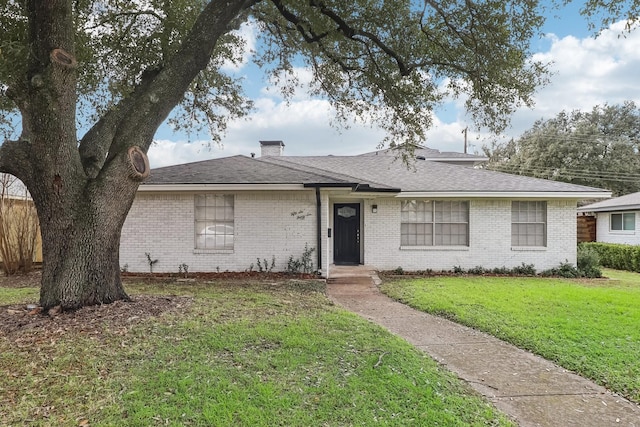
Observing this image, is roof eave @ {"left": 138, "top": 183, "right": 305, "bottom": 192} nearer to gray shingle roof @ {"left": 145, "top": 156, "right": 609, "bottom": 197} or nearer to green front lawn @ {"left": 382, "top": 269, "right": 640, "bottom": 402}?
gray shingle roof @ {"left": 145, "top": 156, "right": 609, "bottom": 197}

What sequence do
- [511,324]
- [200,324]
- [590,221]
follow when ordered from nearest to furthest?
[200,324] < [511,324] < [590,221]

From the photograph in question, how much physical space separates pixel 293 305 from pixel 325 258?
400 centimetres

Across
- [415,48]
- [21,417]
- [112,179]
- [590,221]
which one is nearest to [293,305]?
[112,179]

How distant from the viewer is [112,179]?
5.73m

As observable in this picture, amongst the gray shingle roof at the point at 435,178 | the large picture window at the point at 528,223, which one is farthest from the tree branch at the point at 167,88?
the large picture window at the point at 528,223

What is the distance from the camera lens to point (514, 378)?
4.30 m

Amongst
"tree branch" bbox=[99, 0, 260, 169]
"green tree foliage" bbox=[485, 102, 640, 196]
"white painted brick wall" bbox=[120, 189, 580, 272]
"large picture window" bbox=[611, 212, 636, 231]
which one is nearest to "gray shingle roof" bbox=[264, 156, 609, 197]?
"white painted brick wall" bbox=[120, 189, 580, 272]

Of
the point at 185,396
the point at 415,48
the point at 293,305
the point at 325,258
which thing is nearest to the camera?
the point at 185,396

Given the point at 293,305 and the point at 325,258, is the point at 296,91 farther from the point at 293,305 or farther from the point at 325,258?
the point at 293,305

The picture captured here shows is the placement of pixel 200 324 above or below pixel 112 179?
below

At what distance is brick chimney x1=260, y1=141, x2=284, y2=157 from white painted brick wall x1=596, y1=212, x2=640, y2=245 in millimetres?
16397

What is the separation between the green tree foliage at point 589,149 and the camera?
107 ft

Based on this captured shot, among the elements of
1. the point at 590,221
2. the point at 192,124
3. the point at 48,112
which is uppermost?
the point at 192,124

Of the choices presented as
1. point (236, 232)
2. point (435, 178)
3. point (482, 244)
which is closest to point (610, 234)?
point (482, 244)
